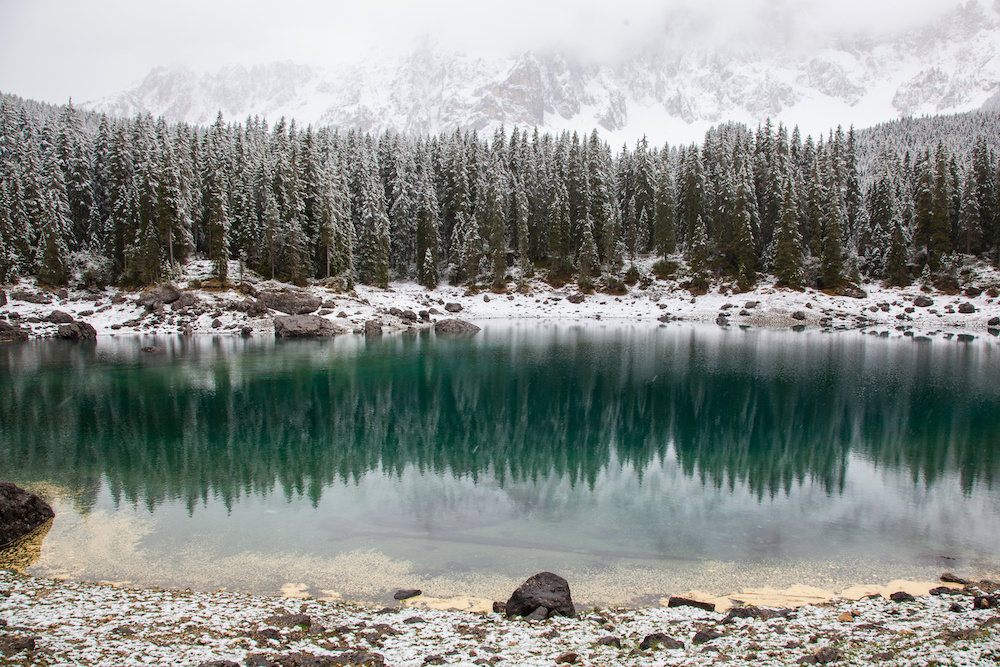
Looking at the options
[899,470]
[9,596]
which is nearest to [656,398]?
[899,470]

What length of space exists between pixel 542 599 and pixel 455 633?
1756mm

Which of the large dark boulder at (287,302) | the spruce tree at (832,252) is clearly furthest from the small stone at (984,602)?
the spruce tree at (832,252)

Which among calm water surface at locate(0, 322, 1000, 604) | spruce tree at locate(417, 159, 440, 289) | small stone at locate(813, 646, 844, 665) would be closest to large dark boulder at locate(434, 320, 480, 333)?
spruce tree at locate(417, 159, 440, 289)

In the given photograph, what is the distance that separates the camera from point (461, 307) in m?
85.8

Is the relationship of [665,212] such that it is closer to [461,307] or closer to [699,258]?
[699,258]

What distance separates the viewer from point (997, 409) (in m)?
29.1

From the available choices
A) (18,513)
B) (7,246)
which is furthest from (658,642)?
(7,246)

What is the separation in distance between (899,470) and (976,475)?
2150mm

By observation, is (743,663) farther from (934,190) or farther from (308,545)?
(934,190)

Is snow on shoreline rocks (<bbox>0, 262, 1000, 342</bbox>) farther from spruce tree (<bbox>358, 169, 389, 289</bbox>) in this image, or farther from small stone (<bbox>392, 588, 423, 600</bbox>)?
small stone (<bbox>392, 588, 423, 600</bbox>)

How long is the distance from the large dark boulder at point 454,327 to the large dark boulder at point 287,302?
16079 mm

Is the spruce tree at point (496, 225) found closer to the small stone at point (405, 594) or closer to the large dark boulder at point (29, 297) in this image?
the large dark boulder at point (29, 297)

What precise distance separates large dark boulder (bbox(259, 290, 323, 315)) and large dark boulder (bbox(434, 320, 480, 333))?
1608 centimetres

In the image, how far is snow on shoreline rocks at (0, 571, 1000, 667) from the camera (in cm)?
830
